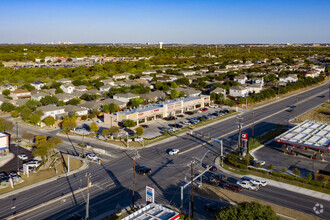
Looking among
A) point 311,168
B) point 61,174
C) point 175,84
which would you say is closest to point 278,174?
point 311,168

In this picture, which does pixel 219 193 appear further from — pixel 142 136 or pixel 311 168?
pixel 142 136

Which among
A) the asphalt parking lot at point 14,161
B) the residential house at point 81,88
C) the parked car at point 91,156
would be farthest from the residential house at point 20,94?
the parked car at point 91,156

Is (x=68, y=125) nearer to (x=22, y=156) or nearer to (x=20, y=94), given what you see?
(x=22, y=156)

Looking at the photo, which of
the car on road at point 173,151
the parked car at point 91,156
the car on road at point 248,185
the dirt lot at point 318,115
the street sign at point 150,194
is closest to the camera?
the street sign at point 150,194

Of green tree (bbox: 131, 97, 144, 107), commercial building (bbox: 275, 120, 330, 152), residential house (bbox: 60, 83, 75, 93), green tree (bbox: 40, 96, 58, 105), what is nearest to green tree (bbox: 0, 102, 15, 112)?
green tree (bbox: 40, 96, 58, 105)

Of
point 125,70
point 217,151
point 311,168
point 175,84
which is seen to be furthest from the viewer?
point 125,70

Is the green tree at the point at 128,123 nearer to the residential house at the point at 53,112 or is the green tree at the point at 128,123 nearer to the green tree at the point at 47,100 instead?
the residential house at the point at 53,112
